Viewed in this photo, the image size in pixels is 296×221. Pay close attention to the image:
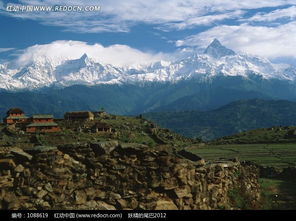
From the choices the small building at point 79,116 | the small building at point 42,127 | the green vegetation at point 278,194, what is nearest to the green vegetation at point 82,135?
the small building at point 42,127

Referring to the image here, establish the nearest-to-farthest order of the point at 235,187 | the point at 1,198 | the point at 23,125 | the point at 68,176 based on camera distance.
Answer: the point at 1,198 → the point at 68,176 → the point at 235,187 → the point at 23,125

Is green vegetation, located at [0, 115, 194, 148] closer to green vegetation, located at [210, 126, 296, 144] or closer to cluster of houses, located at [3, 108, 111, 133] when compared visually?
cluster of houses, located at [3, 108, 111, 133]

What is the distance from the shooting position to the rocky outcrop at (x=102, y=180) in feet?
91.5

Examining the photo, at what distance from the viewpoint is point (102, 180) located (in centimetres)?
2998

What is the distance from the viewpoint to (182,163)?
31250 mm

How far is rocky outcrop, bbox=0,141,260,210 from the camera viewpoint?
91.5 feet

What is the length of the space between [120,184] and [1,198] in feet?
25.6

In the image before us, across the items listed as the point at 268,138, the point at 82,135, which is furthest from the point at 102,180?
the point at 268,138

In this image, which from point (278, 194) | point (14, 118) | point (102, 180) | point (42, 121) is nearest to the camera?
point (102, 180)
